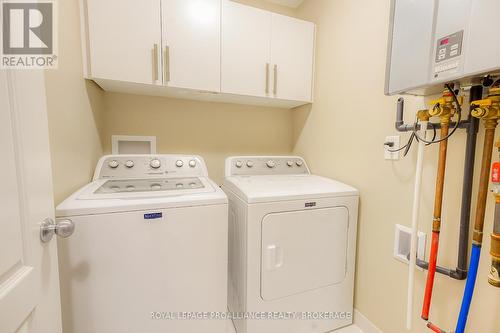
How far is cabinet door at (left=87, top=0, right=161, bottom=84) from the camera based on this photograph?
132cm

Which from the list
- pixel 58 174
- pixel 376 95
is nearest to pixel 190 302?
pixel 58 174

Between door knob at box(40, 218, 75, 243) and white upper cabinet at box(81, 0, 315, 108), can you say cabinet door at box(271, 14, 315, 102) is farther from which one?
door knob at box(40, 218, 75, 243)

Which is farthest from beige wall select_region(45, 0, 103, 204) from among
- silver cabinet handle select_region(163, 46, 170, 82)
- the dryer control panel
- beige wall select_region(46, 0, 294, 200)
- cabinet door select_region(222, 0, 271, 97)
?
the dryer control panel

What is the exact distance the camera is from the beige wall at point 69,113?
99 centimetres

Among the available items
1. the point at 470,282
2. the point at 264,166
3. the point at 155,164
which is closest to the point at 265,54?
the point at 264,166

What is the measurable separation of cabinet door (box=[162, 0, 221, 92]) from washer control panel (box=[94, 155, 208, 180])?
1.80 ft

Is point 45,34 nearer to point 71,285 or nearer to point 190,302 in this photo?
point 71,285

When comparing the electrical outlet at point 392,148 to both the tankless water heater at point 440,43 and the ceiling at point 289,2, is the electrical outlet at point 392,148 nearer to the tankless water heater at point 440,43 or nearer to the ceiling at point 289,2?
the tankless water heater at point 440,43

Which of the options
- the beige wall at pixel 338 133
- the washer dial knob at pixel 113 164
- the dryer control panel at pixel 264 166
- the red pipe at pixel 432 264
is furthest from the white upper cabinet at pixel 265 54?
the red pipe at pixel 432 264

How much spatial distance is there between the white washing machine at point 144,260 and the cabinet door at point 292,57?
1100mm

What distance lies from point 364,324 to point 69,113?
2193 mm

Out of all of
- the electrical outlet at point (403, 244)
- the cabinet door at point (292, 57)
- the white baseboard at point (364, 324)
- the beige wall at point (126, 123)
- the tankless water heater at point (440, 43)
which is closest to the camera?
the tankless water heater at point (440, 43)

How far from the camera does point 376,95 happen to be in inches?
53.8

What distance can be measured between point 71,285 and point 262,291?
36.6 inches
